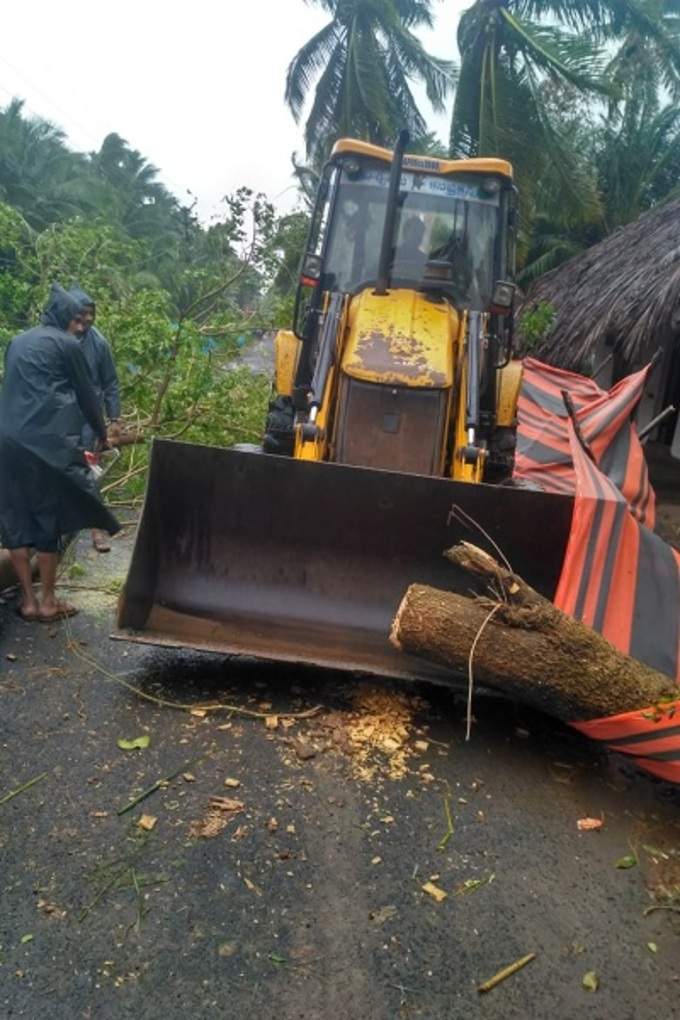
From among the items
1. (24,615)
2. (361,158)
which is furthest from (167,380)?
(24,615)

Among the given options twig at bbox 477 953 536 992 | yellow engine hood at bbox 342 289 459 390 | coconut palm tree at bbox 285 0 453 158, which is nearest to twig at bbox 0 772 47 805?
twig at bbox 477 953 536 992

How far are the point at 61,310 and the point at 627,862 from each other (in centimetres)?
390

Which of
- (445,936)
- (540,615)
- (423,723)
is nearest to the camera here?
(445,936)

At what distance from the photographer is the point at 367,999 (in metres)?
2.50

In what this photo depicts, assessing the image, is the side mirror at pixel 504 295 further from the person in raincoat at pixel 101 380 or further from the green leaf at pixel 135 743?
the green leaf at pixel 135 743

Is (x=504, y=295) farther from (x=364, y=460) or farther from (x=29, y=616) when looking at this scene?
(x=29, y=616)

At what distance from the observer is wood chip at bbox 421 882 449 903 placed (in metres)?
2.96

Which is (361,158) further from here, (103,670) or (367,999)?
(367,999)

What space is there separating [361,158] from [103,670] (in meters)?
3.79

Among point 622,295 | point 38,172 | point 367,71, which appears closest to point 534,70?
point 367,71

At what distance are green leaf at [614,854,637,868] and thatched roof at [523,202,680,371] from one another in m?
7.43

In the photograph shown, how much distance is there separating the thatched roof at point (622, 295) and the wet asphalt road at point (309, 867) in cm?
693

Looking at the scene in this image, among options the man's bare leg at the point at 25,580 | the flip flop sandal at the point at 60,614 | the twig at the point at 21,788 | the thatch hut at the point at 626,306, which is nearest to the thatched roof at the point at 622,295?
the thatch hut at the point at 626,306

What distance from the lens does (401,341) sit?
5.34m
